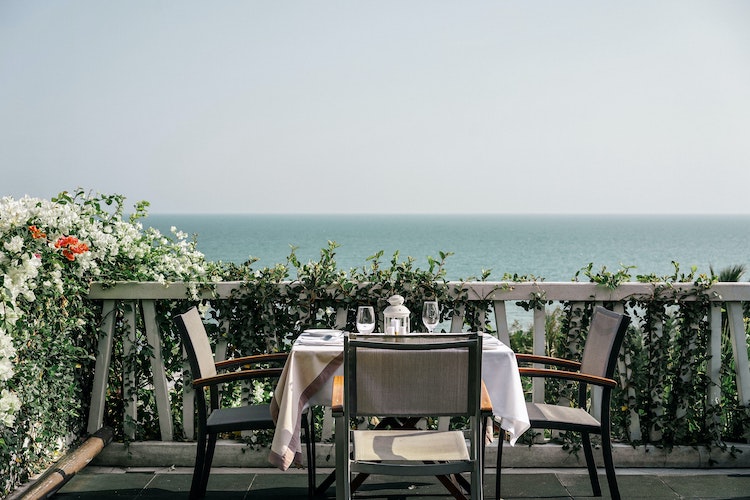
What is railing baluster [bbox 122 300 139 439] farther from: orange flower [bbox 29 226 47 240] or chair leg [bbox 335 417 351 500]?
chair leg [bbox 335 417 351 500]

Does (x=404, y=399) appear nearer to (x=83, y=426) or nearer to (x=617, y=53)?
(x=83, y=426)

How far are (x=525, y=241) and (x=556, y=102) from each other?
1459 centimetres

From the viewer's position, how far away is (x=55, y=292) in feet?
11.6

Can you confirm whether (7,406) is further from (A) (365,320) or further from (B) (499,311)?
(B) (499,311)

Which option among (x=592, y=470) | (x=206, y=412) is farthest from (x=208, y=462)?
(x=592, y=470)

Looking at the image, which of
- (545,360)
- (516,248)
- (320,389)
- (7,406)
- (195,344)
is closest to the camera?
(7,406)

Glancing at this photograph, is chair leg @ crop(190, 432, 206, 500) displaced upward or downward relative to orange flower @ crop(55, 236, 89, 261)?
downward

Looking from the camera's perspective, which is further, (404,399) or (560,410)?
(560,410)

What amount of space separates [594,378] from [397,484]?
1140 millimetres

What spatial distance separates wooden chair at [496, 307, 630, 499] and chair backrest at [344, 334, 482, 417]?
29.8 inches

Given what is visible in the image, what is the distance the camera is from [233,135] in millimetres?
57000

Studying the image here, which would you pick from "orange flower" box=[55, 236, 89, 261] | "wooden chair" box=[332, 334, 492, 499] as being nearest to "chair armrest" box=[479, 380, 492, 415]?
"wooden chair" box=[332, 334, 492, 499]

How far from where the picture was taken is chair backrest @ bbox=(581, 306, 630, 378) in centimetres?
340

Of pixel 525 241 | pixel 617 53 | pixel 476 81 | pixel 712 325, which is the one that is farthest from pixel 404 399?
pixel 525 241
